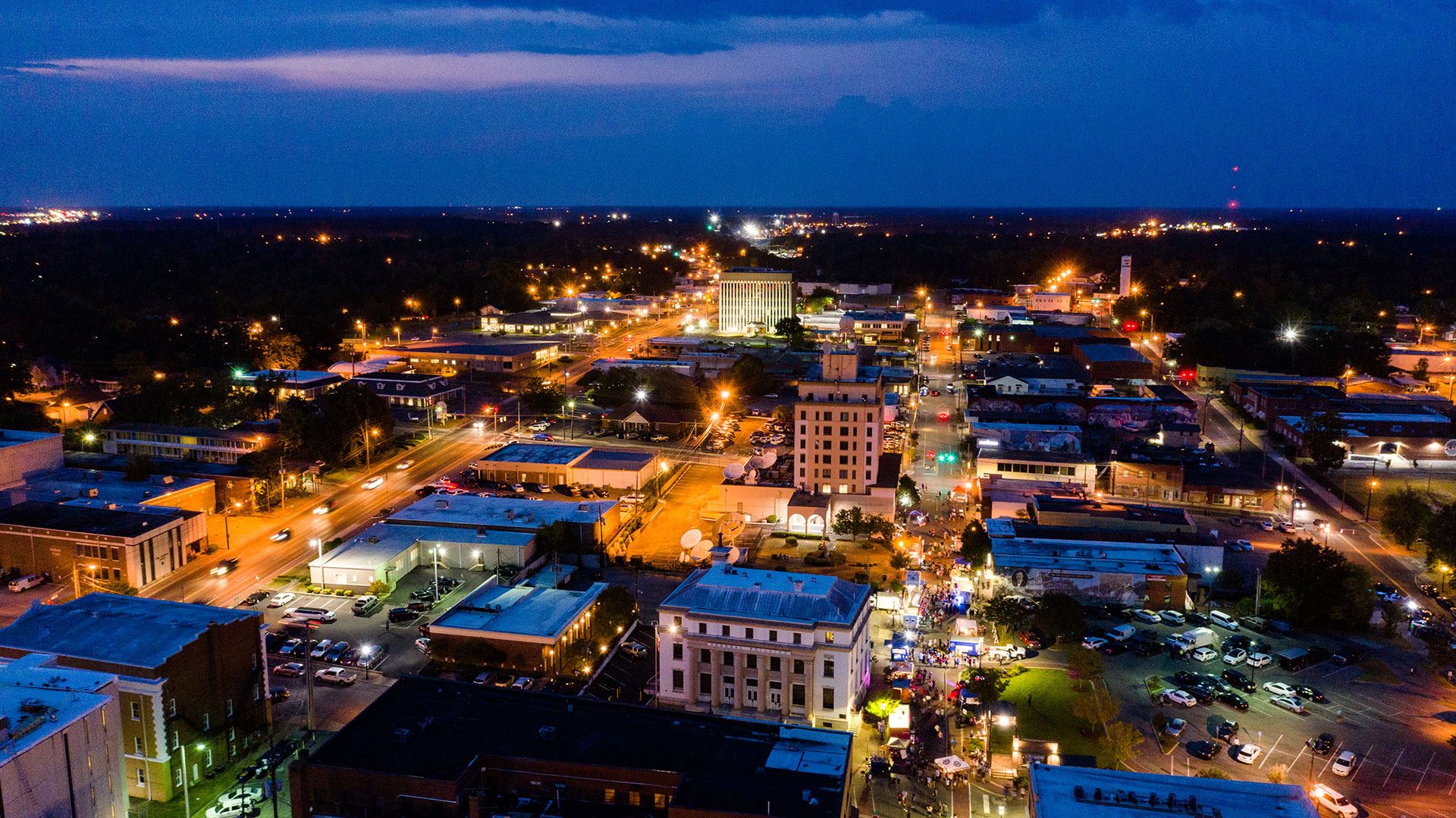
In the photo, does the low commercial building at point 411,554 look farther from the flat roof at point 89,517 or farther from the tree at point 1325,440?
the tree at point 1325,440

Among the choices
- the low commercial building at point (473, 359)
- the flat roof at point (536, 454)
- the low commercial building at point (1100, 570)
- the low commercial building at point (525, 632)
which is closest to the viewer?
the low commercial building at point (525, 632)

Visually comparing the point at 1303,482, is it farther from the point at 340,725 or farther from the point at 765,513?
the point at 340,725

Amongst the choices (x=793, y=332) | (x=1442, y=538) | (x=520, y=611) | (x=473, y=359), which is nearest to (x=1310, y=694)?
(x=1442, y=538)

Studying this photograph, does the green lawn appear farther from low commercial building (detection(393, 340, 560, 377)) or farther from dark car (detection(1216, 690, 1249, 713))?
low commercial building (detection(393, 340, 560, 377))

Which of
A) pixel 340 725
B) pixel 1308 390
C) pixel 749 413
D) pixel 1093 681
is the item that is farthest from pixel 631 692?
pixel 1308 390

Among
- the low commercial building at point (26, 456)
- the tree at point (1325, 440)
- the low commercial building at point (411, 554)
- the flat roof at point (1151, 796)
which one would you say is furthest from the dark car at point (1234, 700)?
the low commercial building at point (26, 456)

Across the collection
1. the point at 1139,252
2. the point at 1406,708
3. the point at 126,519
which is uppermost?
the point at 1139,252
